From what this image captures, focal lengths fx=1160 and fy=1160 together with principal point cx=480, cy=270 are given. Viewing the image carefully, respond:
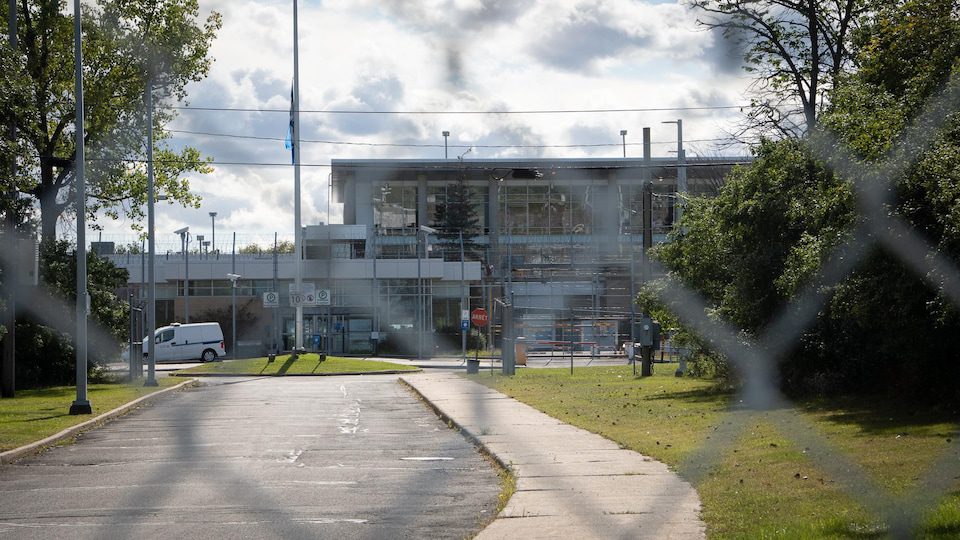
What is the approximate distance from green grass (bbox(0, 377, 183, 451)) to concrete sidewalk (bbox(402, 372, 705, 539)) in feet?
22.5

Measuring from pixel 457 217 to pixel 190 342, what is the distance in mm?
16087

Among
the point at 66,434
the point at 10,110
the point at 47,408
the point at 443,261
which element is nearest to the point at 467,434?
the point at 66,434

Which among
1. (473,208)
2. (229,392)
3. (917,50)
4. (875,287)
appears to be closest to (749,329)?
(875,287)

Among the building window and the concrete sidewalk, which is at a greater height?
the building window

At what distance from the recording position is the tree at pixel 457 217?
64312mm

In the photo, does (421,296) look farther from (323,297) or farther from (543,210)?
(543,210)

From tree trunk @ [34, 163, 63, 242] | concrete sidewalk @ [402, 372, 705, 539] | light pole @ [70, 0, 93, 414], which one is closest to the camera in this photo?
concrete sidewalk @ [402, 372, 705, 539]

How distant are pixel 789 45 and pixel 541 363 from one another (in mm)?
24587

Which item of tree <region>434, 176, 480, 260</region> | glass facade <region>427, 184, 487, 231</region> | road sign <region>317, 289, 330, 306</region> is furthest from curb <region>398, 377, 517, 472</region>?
glass facade <region>427, 184, 487, 231</region>

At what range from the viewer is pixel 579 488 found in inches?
442

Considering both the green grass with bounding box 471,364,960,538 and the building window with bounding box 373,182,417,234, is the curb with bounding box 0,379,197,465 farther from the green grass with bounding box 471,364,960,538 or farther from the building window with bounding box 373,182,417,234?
the building window with bounding box 373,182,417,234

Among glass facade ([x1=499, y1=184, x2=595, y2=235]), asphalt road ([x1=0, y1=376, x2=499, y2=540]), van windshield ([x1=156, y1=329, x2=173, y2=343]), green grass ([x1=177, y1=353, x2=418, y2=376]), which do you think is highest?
glass facade ([x1=499, y1=184, x2=595, y2=235])

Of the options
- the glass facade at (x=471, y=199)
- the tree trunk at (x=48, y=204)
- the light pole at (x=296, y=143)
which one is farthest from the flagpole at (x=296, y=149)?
the glass facade at (x=471, y=199)

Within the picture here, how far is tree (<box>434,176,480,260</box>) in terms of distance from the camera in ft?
211
